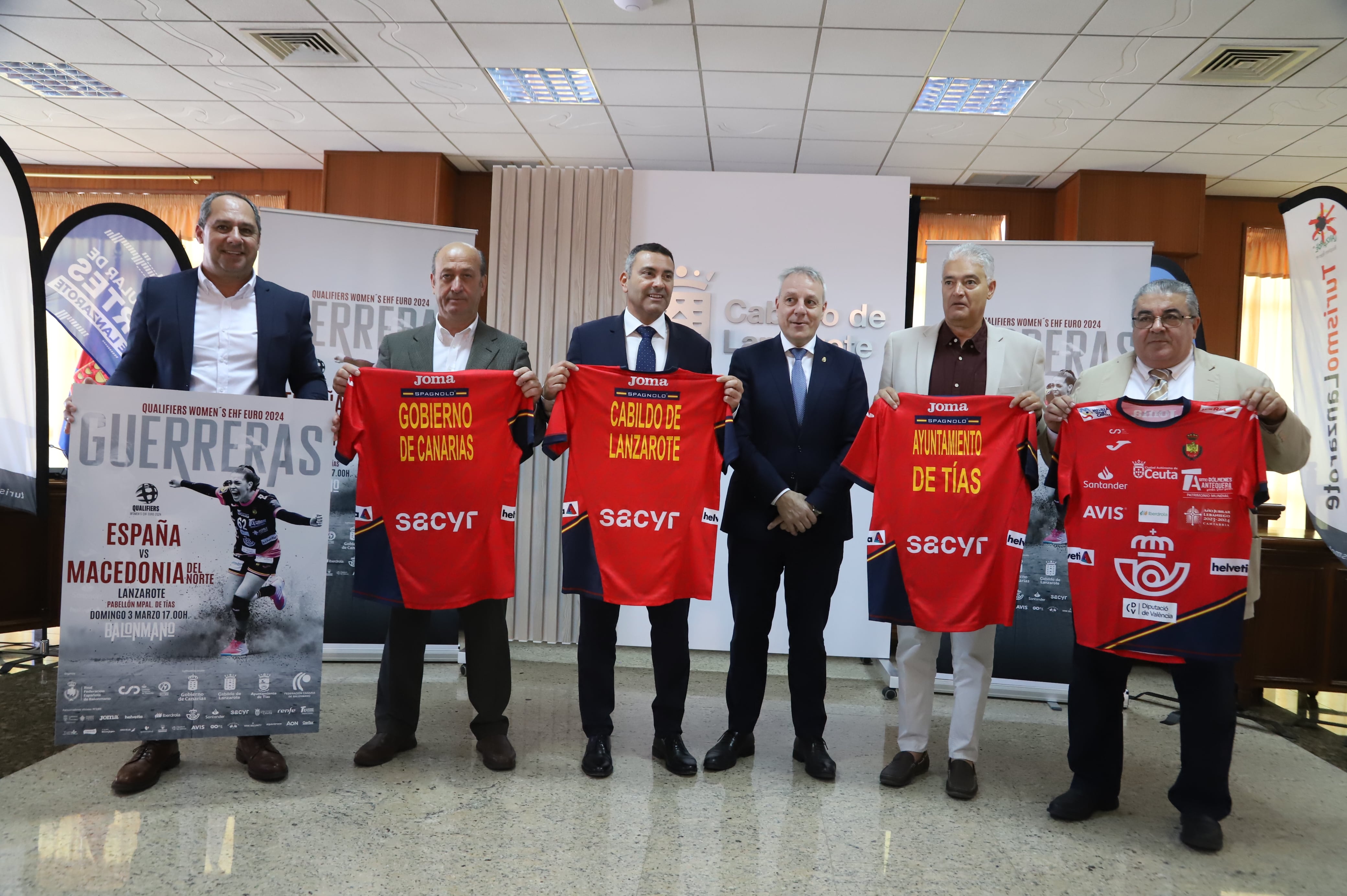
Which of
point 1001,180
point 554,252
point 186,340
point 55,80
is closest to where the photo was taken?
point 186,340

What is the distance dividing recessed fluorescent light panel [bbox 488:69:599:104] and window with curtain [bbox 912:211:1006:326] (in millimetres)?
3168

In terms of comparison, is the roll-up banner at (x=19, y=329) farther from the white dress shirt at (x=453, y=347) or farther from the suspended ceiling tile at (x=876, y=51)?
the suspended ceiling tile at (x=876, y=51)

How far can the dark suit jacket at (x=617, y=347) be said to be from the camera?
287cm

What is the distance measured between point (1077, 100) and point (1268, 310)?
3309 millimetres

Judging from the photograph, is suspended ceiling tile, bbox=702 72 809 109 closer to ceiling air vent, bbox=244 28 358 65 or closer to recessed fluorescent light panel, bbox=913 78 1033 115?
recessed fluorescent light panel, bbox=913 78 1033 115

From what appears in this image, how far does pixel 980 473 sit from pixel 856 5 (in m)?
2.64

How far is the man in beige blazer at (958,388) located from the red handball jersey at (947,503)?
89mm

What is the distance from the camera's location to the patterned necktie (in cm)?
256

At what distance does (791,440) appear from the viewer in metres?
2.83

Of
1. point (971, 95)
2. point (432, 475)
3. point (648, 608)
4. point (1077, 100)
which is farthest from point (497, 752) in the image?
point (1077, 100)

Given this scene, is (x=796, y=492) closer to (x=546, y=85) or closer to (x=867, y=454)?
(x=867, y=454)

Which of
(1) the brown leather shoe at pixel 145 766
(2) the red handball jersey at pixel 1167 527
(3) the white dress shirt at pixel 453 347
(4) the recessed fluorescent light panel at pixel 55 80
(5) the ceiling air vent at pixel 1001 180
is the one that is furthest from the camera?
(5) the ceiling air vent at pixel 1001 180

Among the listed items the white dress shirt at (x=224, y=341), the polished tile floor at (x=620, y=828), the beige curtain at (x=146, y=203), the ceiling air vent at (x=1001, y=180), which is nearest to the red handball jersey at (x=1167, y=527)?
the polished tile floor at (x=620, y=828)

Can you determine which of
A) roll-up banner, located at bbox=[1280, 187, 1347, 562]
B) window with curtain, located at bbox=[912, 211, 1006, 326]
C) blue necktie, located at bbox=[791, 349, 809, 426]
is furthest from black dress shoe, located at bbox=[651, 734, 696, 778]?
window with curtain, located at bbox=[912, 211, 1006, 326]
